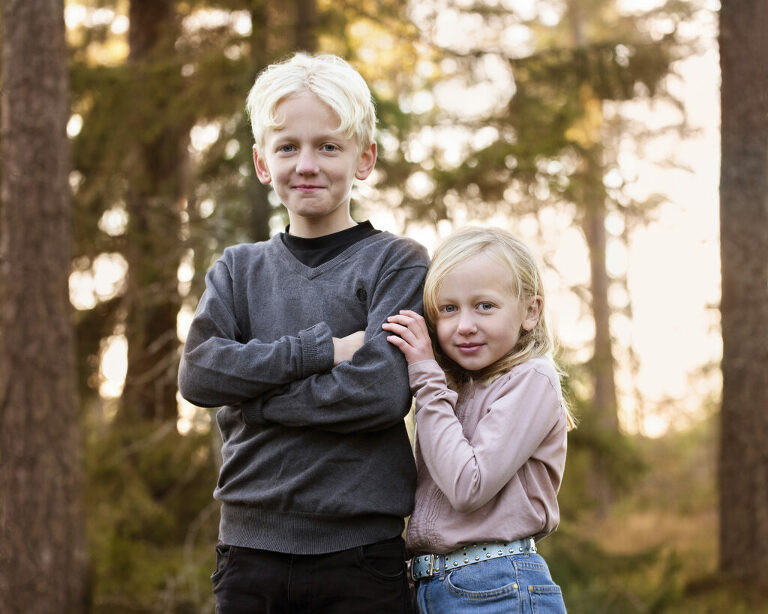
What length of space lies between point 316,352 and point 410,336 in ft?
0.92

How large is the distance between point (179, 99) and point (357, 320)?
581 cm

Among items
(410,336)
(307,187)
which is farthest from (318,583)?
(307,187)

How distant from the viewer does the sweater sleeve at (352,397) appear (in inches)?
95.5

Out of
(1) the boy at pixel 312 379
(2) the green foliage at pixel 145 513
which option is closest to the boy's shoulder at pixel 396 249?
(1) the boy at pixel 312 379

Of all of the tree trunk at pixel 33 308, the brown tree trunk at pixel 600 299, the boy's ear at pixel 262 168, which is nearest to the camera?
the boy's ear at pixel 262 168

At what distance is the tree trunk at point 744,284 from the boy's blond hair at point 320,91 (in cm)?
606

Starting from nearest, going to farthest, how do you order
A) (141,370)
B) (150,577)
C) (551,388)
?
1. (551,388)
2. (150,577)
3. (141,370)

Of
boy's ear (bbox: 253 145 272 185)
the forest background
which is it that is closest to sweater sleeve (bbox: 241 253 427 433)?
boy's ear (bbox: 253 145 272 185)

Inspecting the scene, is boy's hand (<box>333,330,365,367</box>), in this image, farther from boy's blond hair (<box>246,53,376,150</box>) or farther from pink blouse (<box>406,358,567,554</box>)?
boy's blond hair (<box>246,53,376,150</box>)

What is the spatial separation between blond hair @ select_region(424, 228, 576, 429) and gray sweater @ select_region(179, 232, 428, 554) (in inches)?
3.6

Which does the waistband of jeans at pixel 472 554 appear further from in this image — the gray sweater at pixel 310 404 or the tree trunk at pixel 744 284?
the tree trunk at pixel 744 284

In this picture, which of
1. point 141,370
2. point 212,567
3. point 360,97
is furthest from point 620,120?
point 360,97

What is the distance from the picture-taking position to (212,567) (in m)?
7.66

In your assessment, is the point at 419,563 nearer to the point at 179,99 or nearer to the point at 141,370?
the point at 179,99
